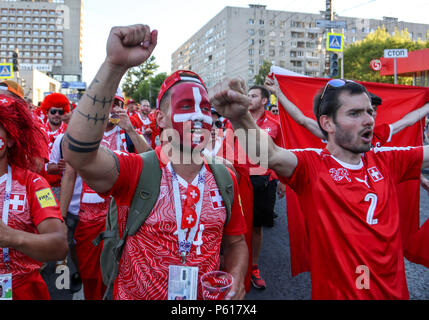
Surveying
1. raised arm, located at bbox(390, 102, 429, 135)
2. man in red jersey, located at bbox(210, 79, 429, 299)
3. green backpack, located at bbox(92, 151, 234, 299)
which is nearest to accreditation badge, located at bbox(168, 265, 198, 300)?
green backpack, located at bbox(92, 151, 234, 299)

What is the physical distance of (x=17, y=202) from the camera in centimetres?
201

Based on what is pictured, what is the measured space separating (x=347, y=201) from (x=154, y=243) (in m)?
1.14

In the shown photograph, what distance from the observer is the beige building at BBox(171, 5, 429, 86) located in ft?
278

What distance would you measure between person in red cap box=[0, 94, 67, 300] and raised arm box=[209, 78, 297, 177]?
3.90 feet

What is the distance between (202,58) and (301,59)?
35649 millimetres

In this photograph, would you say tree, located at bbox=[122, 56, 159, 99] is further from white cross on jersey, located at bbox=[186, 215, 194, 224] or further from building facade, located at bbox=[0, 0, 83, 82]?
white cross on jersey, located at bbox=[186, 215, 194, 224]

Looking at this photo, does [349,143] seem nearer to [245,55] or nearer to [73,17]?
[245,55]

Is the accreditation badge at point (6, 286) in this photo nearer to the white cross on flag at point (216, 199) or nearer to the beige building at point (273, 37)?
the white cross on flag at point (216, 199)

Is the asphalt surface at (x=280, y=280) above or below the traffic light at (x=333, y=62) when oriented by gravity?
below

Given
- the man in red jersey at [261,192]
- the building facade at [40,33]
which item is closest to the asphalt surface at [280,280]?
the man in red jersey at [261,192]

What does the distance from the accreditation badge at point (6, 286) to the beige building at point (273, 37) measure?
3212 inches

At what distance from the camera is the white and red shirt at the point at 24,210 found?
196 centimetres

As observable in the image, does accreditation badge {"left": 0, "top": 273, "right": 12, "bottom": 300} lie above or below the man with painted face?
below
